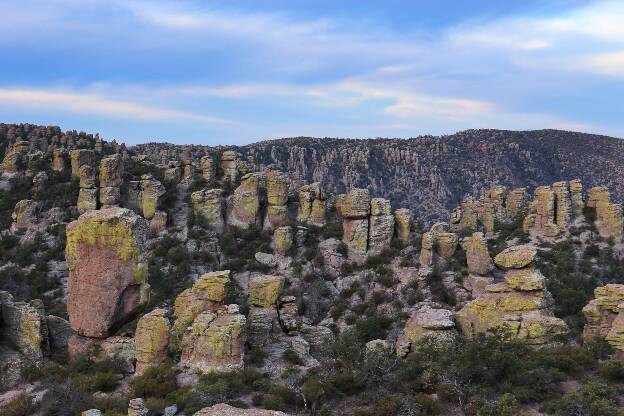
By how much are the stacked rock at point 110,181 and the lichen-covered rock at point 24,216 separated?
6010mm

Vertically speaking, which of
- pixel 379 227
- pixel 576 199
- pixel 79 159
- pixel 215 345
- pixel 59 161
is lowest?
pixel 215 345

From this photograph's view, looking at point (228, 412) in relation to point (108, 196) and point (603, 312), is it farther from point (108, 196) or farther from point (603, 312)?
point (108, 196)

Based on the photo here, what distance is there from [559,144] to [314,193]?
253ft

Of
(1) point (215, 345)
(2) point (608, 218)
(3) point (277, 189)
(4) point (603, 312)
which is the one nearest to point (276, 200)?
(3) point (277, 189)

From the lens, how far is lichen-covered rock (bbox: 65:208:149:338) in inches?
804

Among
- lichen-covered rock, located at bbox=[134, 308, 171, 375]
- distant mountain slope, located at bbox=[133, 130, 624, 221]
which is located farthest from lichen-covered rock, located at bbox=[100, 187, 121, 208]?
distant mountain slope, located at bbox=[133, 130, 624, 221]

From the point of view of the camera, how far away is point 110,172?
140 feet

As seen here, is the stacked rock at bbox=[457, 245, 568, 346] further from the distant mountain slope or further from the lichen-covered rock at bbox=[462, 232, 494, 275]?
the distant mountain slope

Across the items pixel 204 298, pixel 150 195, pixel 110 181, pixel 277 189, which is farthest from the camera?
pixel 277 189

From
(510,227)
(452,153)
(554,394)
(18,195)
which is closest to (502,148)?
(452,153)

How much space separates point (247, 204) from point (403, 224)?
13.2 meters

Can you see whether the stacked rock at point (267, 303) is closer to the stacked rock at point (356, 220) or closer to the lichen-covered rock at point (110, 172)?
the stacked rock at point (356, 220)

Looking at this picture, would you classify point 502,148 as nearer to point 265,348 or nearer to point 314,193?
point 314,193

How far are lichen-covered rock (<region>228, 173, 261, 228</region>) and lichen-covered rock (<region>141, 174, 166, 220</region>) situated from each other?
6.22 m
